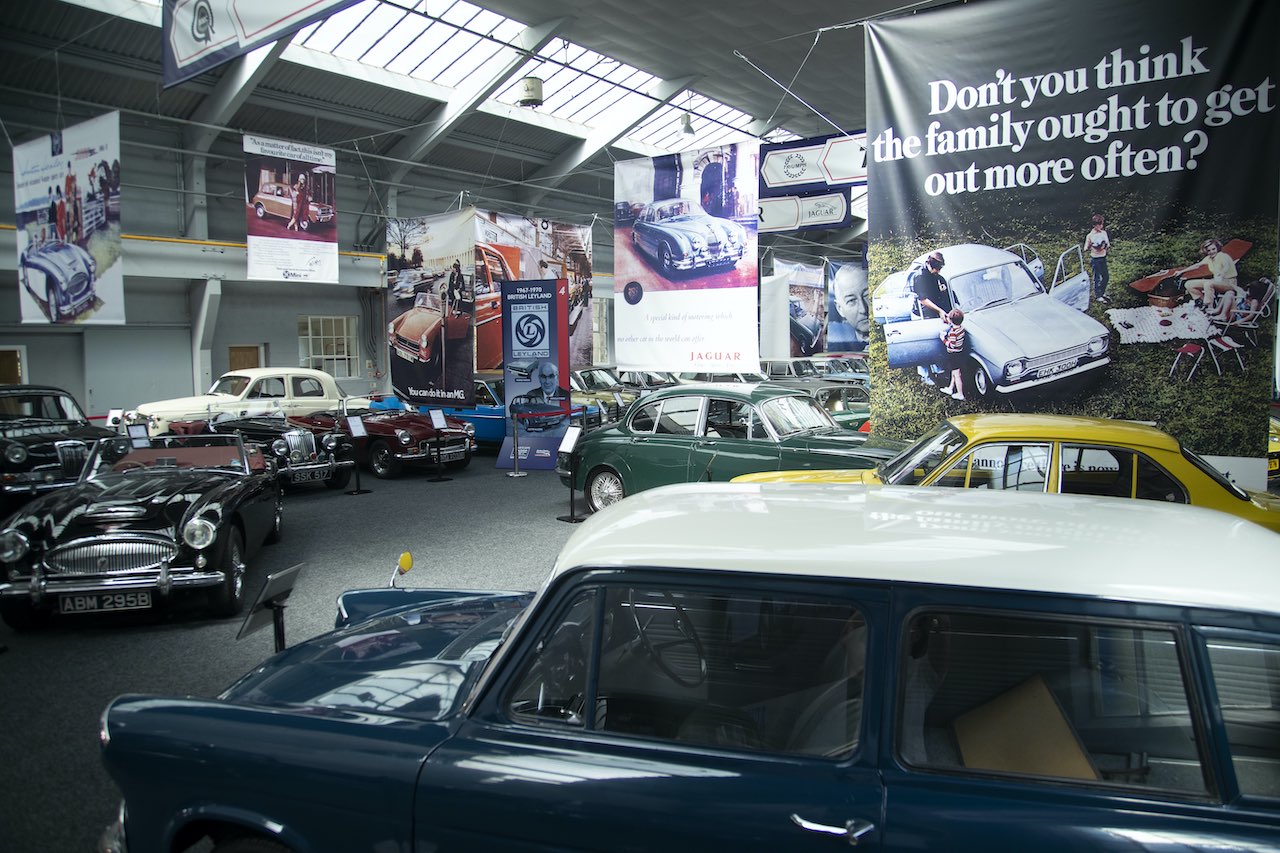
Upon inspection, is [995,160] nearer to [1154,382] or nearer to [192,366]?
[1154,382]

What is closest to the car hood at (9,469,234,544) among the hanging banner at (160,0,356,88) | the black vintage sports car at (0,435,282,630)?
the black vintage sports car at (0,435,282,630)

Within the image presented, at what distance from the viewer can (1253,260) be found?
5062 millimetres

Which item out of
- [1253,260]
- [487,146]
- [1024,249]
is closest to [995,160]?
[1024,249]

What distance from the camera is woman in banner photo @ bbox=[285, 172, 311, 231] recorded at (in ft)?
54.4

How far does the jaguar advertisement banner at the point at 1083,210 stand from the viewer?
501 centimetres

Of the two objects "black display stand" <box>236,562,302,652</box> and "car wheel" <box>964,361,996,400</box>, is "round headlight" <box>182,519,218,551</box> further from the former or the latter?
"car wheel" <box>964,361,996,400</box>

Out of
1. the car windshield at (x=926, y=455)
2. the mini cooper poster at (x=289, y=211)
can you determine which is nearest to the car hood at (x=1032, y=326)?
the car windshield at (x=926, y=455)

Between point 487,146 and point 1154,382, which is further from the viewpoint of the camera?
point 487,146

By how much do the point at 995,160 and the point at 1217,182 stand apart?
130 centimetres

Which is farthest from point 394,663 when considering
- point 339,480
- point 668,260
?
point 339,480

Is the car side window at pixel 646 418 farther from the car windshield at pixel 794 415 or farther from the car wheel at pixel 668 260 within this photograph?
the car wheel at pixel 668 260

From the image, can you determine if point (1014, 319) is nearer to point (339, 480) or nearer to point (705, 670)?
point (705, 670)

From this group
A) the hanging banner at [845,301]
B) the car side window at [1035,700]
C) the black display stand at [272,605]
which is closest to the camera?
the car side window at [1035,700]

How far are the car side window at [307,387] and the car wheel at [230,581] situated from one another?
9.37m
